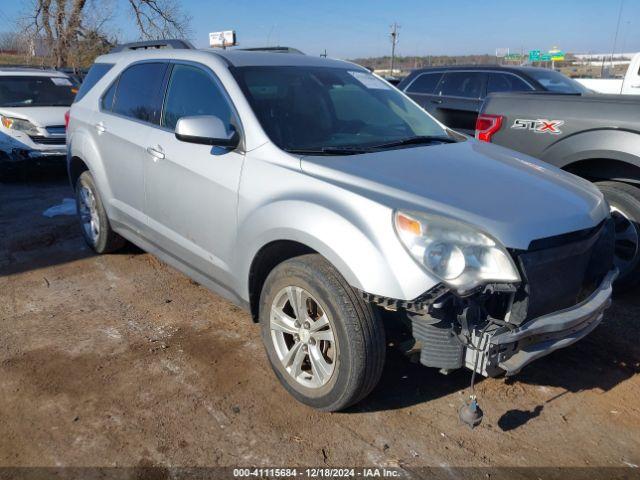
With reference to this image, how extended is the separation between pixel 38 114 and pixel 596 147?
7.85m

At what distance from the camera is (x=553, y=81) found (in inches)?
325

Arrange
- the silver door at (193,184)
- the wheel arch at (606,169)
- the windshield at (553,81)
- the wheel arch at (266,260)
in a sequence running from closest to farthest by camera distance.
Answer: the wheel arch at (266,260)
the silver door at (193,184)
the wheel arch at (606,169)
the windshield at (553,81)

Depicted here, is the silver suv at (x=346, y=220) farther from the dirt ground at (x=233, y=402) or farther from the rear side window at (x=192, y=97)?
the dirt ground at (x=233, y=402)

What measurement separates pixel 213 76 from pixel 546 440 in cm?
284

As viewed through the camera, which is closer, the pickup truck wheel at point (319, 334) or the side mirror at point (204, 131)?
the pickup truck wheel at point (319, 334)

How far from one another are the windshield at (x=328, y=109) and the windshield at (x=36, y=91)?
23.1 ft

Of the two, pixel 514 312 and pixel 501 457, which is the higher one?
pixel 514 312


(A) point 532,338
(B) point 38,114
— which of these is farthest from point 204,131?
(B) point 38,114

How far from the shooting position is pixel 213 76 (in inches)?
141

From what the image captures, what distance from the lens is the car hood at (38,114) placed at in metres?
8.47

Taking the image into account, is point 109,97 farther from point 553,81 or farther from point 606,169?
point 553,81

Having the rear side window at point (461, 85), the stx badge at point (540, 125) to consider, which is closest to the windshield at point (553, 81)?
the rear side window at point (461, 85)

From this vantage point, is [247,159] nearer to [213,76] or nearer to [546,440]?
[213,76]

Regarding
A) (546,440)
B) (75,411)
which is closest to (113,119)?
(75,411)
